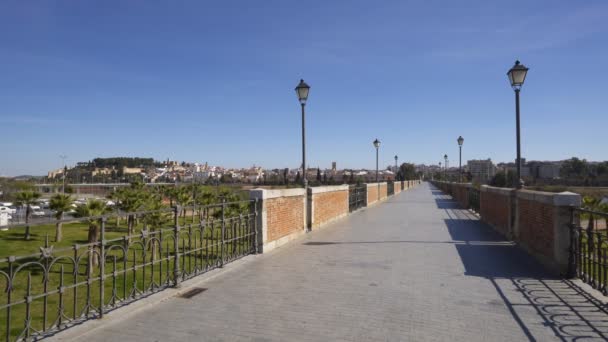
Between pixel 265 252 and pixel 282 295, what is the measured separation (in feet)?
11.5

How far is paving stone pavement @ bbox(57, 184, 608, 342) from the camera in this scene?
4.39 m

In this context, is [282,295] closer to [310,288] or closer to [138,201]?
[310,288]

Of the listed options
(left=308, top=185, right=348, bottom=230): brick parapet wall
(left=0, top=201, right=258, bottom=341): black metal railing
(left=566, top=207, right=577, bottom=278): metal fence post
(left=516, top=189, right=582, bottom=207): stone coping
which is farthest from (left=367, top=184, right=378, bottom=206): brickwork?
(left=566, top=207, right=577, bottom=278): metal fence post

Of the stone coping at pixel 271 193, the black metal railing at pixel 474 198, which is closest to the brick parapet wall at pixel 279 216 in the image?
the stone coping at pixel 271 193

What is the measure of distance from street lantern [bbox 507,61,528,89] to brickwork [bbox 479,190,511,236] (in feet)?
10.0

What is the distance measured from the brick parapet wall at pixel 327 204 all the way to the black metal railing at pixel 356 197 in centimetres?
146

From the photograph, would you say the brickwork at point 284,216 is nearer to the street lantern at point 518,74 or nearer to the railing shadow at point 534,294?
the railing shadow at point 534,294

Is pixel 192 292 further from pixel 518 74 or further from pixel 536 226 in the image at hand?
pixel 518 74

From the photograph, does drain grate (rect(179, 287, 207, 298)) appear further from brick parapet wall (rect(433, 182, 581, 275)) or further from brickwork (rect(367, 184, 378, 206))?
brickwork (rect(367, 184, 378, 206))

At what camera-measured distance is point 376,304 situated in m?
5.39

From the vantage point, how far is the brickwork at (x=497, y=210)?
11864 millimetres

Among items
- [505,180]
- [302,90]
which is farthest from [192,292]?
[505,180]

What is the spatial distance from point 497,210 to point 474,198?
7953 millimetres

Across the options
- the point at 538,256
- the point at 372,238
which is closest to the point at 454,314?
the point at 538,256
